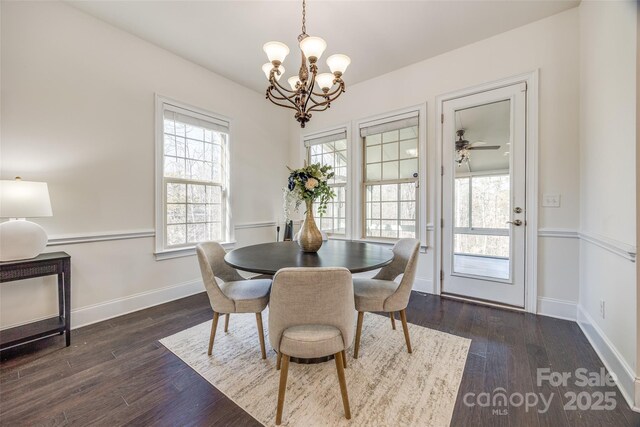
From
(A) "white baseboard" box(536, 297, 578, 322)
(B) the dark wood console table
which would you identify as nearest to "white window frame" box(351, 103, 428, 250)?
(A) "white baseboard" box(536, 297, 578, 322)

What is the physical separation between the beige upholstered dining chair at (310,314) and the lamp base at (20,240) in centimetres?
203

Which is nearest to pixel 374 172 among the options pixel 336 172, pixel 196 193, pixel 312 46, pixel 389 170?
pixel 389 170

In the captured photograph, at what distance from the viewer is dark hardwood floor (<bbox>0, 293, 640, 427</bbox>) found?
4.38 ft

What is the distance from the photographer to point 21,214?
1.80m

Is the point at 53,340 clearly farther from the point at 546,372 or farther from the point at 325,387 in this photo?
the point at 546,372

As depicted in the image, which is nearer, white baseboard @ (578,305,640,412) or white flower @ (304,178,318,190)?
white baseboard @ (578,305,640,412)

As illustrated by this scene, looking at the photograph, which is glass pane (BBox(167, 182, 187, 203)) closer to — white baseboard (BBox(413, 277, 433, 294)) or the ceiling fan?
white baseboard (BBox(413, 277, 433, 294))

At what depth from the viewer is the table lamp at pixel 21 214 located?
5.86 feet

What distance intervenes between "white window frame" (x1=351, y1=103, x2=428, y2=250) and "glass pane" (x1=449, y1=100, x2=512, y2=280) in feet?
1.10

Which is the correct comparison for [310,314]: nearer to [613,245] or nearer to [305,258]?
[305,258]

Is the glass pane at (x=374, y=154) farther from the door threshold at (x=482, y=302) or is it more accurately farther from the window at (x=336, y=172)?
the door threshold at (x=482, y=302)

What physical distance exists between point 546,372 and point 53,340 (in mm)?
3717

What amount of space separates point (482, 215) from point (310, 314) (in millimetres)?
2516

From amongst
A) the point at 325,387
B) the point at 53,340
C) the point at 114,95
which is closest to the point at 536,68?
the point at 325,387
